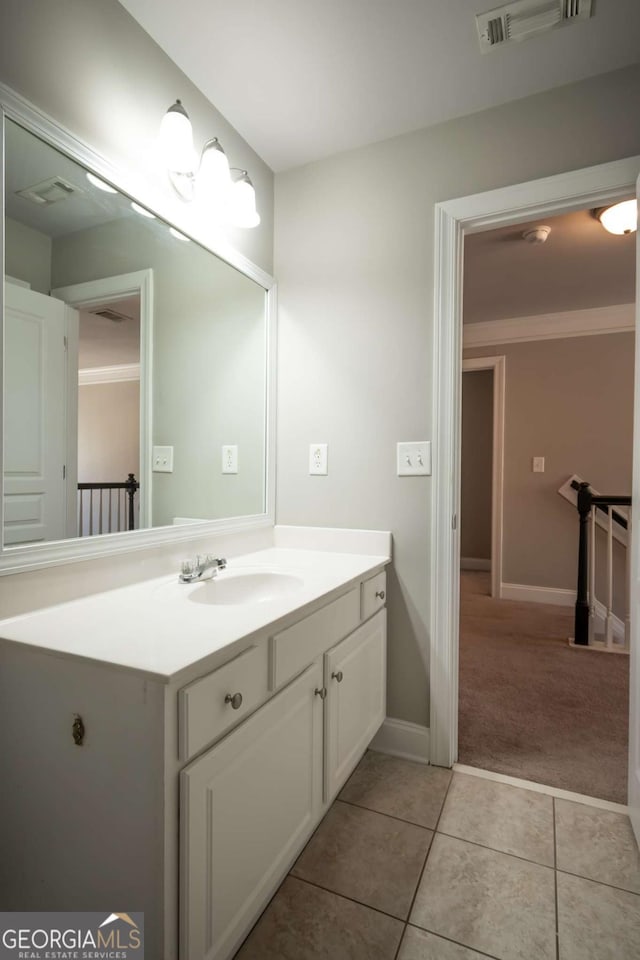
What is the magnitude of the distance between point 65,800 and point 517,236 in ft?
10.1

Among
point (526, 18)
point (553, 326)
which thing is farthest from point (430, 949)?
point (553, 326)

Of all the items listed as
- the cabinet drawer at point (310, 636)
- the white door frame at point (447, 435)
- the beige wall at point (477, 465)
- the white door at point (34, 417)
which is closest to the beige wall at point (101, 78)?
the white door at point (34, 417)

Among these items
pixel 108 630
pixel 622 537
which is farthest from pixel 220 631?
pixel 622 537

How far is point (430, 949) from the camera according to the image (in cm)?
110

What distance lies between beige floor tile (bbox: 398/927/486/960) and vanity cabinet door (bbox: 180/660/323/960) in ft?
1.01

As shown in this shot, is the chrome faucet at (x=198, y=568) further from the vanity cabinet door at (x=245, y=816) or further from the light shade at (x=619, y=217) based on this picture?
the light shade at (x=619, y=217)

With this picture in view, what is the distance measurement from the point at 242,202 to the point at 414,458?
3.56 feet

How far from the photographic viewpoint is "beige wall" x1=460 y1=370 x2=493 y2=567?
543 centimetres

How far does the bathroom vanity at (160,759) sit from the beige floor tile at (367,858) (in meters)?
0.16

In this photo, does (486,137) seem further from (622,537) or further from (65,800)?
(622,537)

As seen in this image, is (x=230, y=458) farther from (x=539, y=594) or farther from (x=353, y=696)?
(x=539, y=594)

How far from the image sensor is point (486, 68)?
1.54m

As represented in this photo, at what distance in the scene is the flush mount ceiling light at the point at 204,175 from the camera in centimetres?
138

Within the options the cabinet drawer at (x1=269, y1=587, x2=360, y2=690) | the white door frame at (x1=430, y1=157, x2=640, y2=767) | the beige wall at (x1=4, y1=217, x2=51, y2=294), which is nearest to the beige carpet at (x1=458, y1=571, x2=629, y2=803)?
the white door frame at (x1=430, y1=157, x2=640, y2=767)
